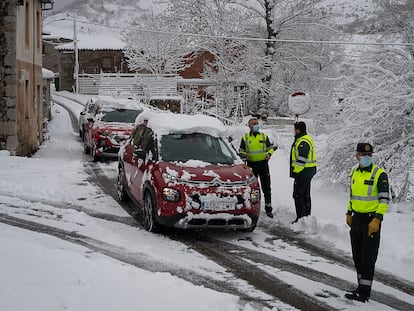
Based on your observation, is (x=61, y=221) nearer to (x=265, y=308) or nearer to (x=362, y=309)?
(x=265, y=308)

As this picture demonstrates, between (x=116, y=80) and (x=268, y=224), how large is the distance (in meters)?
30.6

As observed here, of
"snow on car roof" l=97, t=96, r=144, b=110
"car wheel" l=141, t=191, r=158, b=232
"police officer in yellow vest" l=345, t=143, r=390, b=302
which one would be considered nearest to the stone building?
"snow on car roof" l=97, t=96, r=144, b=110

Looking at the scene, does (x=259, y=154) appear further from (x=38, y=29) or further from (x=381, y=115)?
(x=38, y=29)

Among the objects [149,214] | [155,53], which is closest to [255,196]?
[149,214]

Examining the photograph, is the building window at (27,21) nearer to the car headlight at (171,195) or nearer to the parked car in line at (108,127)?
the parked car in line at (108,127)

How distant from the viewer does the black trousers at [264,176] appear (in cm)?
988

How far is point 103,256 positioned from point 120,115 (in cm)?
1105

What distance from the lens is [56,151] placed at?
19.5 meters

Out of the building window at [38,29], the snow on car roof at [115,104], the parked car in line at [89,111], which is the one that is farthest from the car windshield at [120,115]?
the building window at [38,29]

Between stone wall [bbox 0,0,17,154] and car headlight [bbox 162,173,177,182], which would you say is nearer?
car headlight [bbox 162,173,177,182]

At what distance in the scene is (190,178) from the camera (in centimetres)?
806

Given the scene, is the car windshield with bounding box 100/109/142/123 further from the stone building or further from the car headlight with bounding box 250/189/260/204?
the car headlight with bounding box 250/189/260/204

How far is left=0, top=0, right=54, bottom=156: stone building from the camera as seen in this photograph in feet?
51.5

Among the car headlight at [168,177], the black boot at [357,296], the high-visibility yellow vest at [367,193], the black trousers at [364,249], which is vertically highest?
the high-visibility yellow vest at [367,193]
